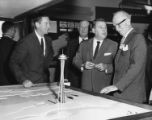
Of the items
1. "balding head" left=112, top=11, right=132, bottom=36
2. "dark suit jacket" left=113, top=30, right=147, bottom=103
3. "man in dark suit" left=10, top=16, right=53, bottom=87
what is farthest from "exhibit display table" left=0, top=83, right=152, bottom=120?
"balding head" left=112, top=11, right=132, bottom=36

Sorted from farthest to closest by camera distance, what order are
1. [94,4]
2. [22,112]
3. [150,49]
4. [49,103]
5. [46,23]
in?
[94,4] < [46,23] < [150,49] < [49,103] < [22,112]

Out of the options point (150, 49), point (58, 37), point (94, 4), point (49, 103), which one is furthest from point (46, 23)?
point (94, 4)

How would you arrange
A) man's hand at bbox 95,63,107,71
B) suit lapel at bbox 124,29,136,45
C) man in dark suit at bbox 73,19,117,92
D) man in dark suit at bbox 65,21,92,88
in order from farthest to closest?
man in dark suit at bbox 65,21,92,88 → man in dark suit at bbox 73,19,117,92 → man's hand at bbox 95,63,107,71 → suit lapel at bbox 124,29,136,45

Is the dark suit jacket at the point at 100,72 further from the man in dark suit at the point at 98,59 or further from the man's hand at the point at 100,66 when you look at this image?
the man's hand at the point at 100,66

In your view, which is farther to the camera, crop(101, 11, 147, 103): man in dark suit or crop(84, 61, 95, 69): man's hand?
crop(84, 61, 95, 69): man's hand

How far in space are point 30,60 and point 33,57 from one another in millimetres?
57

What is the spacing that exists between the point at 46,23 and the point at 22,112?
6.33ft

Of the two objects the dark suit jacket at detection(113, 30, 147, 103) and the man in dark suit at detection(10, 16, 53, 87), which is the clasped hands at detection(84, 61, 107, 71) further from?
the man in dark suit at detection(10, 16, 53, 87)

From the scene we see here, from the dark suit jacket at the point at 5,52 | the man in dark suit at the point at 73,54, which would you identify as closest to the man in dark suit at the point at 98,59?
the man in dark suit at the point at 73,54

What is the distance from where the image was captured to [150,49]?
10.7ft

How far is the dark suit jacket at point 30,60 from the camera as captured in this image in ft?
10.8

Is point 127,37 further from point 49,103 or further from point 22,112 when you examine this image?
point 22,112

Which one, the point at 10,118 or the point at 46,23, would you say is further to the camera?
the point at 46,23

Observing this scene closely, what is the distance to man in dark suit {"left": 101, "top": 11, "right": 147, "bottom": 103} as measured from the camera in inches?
106
